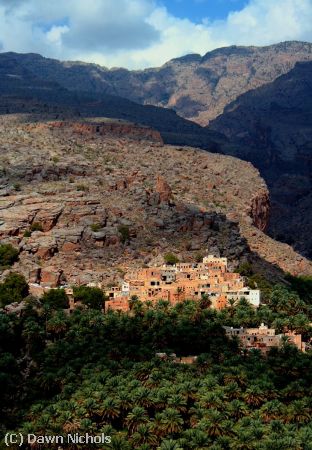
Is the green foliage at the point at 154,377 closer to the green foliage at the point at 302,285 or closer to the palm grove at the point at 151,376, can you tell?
the palm grove at the point at 151,376

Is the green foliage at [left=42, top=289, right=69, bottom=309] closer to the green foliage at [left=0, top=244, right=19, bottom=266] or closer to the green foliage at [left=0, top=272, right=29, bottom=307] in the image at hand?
the green foliage at [left=0, top=272, right=29, bottom=307]

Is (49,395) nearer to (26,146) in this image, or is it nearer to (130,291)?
(130,291)

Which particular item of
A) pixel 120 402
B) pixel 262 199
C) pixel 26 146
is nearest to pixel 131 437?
pixel 120 402

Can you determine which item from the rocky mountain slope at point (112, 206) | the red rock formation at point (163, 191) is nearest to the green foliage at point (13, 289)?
the rocky mountain slope at point (112, 206)

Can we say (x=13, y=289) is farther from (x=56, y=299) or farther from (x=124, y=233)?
(x=124, y=233)

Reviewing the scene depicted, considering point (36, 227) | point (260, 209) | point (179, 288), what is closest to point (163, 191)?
point (36, 227)

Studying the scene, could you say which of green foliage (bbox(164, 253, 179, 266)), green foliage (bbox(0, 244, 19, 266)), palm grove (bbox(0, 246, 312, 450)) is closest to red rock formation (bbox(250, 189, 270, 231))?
green foliage (bbox(164, 253, 179, 266))

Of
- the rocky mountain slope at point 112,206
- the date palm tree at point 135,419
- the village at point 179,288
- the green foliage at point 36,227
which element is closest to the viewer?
the date palm tree at point 135,419
